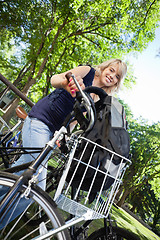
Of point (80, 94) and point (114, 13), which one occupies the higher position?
point (114, 13)

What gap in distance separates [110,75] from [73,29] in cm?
1258

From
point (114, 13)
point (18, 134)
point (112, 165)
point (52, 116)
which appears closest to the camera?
point (112, 165)

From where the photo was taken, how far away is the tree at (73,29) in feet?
37.3

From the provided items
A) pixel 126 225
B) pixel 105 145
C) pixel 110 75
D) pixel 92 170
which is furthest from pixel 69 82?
pixel 126 225

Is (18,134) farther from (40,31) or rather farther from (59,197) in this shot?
(40,31)

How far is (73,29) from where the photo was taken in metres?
13.3

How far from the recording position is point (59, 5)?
11.6 metres

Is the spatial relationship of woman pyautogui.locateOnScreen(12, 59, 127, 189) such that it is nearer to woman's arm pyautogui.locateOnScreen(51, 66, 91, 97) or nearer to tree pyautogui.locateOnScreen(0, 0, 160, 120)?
woman's arm pyautogui.locateOnScreen(51, 66, 91, 97)

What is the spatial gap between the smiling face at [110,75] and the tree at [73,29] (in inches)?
372

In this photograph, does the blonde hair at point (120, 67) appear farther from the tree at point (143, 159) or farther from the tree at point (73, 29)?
the tree at point (143, 159)

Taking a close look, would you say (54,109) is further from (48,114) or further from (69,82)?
Result: (69,82)

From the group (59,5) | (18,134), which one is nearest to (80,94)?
(18,134)

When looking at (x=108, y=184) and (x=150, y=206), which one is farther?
(x=150, y=206)

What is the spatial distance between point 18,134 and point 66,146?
3696 mm
